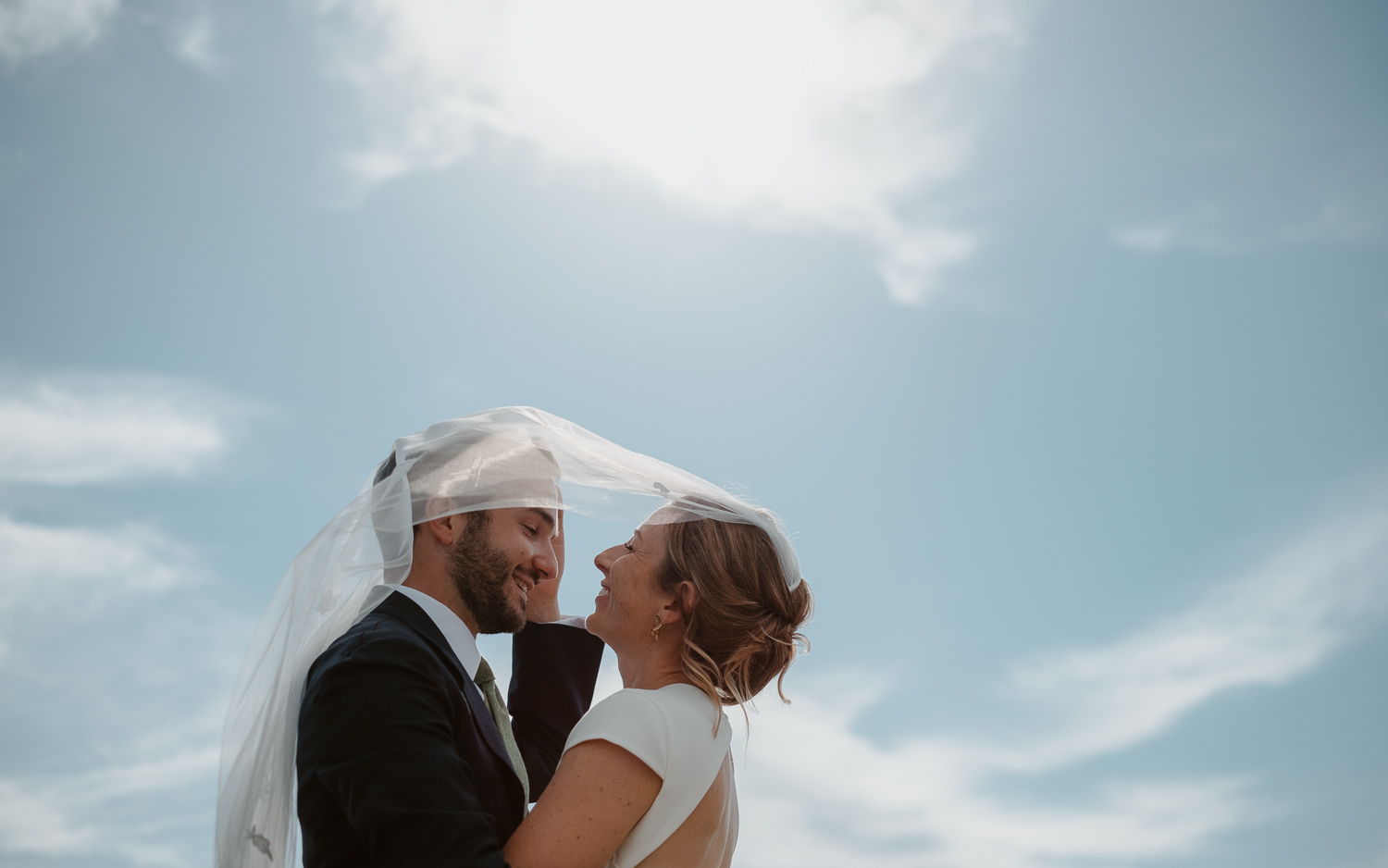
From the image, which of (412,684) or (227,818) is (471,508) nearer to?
(412,684)

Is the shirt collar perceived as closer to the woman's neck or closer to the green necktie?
the green necktie

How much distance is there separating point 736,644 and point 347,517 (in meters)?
1.94

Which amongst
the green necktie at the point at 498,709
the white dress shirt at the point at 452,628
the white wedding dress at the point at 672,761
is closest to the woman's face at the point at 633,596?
the white wedding dress at the point at 672,761

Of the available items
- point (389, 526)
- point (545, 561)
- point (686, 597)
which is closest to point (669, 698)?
point (686, 597)

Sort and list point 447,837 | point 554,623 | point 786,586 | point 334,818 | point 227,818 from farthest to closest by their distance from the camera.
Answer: point 554,623, point 786,586, point 227,818, point 334,818, point 447,837

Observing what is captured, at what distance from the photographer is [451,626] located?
4.53 metres

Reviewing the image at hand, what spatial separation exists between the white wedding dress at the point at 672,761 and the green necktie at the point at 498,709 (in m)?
0.46

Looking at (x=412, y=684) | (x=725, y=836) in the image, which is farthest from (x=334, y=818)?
(x=725, y=836)

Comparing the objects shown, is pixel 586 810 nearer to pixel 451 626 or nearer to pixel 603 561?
pixel 451 626

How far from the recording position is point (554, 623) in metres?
5.71

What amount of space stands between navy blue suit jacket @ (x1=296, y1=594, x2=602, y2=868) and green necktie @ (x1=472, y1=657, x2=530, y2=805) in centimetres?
31

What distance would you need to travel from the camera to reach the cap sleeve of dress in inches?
164

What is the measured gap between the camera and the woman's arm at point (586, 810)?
383 centimetres

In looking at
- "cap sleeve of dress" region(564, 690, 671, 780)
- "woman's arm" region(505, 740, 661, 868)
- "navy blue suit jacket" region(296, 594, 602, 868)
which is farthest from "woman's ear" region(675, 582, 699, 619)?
"navy blue suit jacket" region(296, 594, 602, 868)
